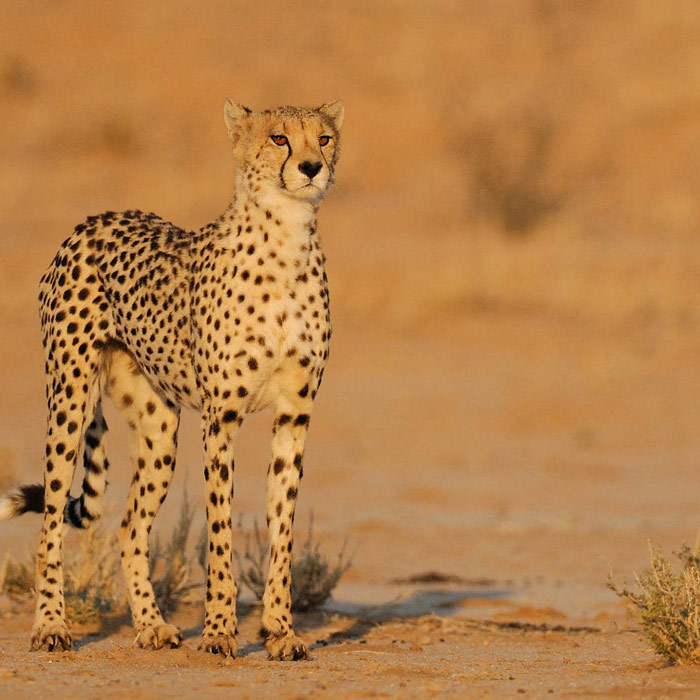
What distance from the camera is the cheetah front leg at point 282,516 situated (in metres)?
5.80

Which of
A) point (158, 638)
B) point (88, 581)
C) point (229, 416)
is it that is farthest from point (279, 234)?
point (88, 581)

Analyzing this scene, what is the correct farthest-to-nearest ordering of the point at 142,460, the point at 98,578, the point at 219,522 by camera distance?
the point at 98,578 → the point at 142,460 → the point at 219,522

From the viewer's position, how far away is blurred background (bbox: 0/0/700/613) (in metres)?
11.6

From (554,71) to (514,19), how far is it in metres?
2.57

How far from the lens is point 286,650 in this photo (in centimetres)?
565

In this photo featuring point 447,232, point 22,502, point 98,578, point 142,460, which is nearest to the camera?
point 22,502

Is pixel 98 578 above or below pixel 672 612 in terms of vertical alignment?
Result: above

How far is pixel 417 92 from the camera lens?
26.7 m

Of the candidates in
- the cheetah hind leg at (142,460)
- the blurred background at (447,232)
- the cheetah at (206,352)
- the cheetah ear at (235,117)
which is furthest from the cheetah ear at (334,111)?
the blurred background at (447,232)

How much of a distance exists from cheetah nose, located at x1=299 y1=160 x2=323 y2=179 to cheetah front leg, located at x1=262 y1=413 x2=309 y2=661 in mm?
853

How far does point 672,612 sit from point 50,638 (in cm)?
217

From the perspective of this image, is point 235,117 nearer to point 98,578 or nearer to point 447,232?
point 98,578

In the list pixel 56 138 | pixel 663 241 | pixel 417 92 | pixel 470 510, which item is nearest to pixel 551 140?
pixel 417 92

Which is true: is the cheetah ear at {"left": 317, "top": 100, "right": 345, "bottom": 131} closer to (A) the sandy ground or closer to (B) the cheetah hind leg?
(B) the cheetah hind leg
